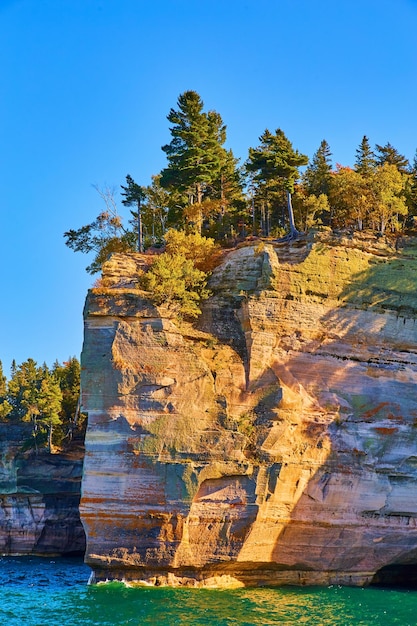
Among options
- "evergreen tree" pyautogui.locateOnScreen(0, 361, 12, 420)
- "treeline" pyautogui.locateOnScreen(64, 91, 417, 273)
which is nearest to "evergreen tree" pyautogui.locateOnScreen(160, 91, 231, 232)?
"treeline" pyautogui.locateOnScreen(64, 91, 417, 273)

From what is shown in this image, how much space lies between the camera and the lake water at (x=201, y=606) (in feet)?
75.5

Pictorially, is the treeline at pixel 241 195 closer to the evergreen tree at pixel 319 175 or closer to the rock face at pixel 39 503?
the evergreen tree at pixel 319 175

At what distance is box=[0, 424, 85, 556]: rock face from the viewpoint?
164ft

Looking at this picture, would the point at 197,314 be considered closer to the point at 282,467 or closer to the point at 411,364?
the point at 282,467

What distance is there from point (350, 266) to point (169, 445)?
12166 mm

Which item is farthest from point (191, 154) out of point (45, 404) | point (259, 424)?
point (45, 404)

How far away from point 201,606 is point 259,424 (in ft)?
25.7

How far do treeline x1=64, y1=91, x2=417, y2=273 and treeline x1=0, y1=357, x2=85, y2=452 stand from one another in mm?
15549

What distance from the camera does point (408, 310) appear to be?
33531mm

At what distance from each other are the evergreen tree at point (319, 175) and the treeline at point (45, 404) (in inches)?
940

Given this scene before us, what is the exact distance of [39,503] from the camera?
50.5 metres

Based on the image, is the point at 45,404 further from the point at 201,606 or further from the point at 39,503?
the point at 201,606

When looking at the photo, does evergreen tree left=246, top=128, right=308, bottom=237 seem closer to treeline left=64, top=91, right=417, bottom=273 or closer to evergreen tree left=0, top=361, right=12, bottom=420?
treeline left=64, top=91, right=417, bottom=273

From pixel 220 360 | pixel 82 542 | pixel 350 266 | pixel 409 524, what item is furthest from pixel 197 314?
pixel 82 542
